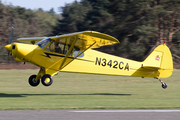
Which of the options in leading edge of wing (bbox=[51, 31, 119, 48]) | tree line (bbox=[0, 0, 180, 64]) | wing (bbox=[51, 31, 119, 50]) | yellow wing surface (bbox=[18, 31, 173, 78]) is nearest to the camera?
leading edge of wing (bbox=[51, 31, 119, 48])

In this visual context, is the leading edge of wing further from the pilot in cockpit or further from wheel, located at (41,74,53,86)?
wheel, located at (41,74,53,86)

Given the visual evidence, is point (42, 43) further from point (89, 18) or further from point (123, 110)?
point (89, 18)

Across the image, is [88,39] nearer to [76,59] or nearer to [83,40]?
[83,40]

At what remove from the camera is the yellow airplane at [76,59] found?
11.1 metres

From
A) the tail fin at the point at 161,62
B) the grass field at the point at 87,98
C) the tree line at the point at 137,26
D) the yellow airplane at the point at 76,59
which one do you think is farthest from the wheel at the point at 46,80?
the tree line at the point at 137,26

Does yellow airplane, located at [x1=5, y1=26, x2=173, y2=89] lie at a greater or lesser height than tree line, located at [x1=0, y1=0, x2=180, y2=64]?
lesser

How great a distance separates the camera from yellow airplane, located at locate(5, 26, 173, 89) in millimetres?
11125

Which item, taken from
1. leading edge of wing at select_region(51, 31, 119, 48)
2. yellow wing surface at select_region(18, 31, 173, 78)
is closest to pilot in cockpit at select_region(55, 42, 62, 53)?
yellow wing surface at select_region(18, 31, 173, 78)

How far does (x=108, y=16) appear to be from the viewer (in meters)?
35.2

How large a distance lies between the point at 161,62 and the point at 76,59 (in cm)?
438

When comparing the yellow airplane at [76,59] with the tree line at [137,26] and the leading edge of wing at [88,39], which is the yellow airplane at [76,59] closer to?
the leading edge of wing at [88,39]

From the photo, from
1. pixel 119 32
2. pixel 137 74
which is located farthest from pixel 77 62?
pixel 119 32

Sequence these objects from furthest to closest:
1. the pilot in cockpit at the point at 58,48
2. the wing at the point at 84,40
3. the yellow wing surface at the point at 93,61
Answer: the pilot in cockpit at the point at 58,48, the yellow wing surface at the point at 93,61, the wing at the point at 84,40

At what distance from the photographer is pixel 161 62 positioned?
13.1 metres
